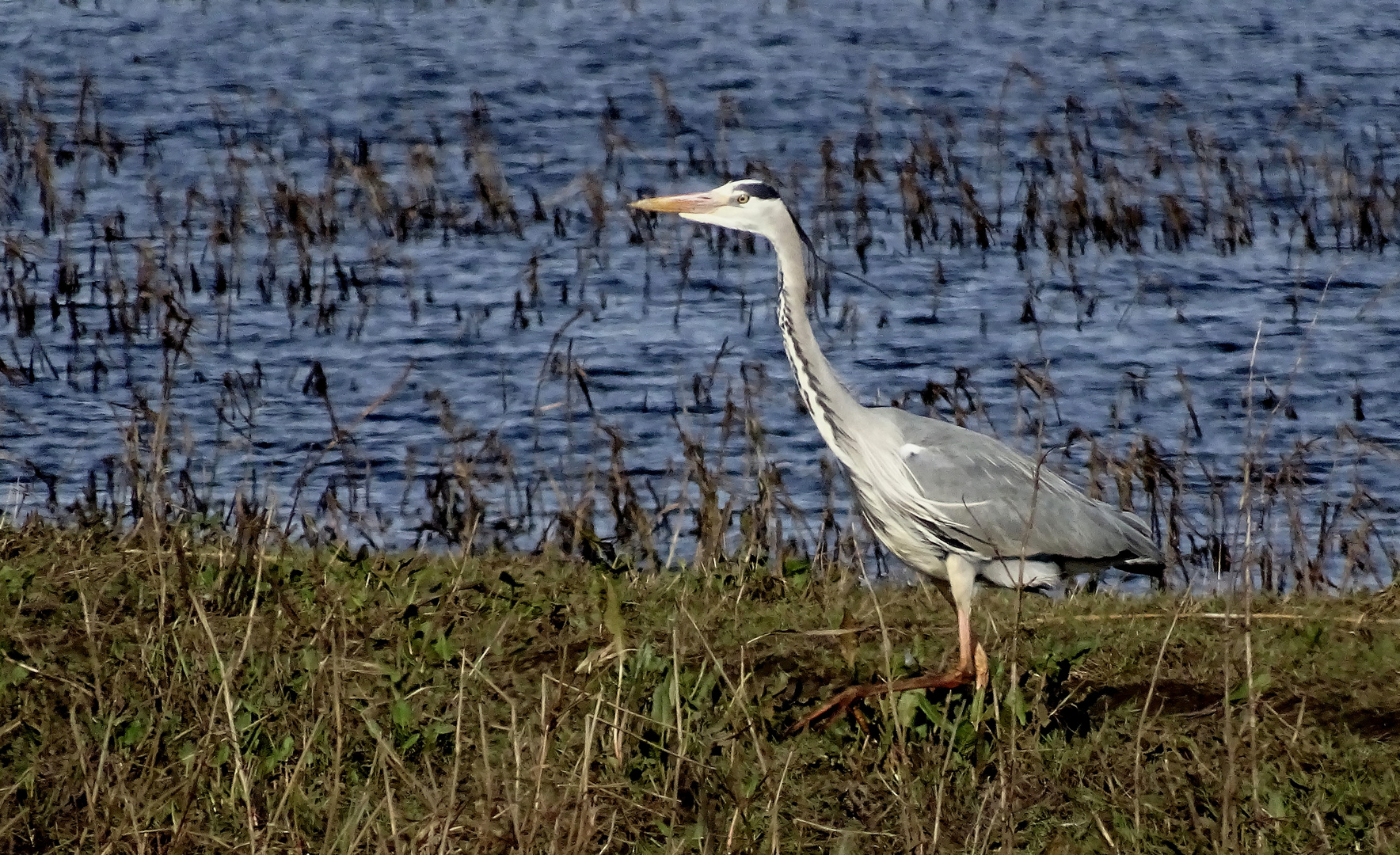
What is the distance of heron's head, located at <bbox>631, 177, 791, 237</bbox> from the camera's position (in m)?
6.28

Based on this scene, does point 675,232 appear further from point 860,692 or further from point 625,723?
point 625,723

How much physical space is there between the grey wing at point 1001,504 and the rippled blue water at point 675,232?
1.09 metres

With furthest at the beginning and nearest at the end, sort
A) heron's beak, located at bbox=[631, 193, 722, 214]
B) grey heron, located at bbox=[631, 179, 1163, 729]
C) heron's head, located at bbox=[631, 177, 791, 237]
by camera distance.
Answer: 1. heron's beak, located at bbox=[631, 193, 722, 214]
2. heron's head, located at bbox=[631, 177, 791, 237]
3. grey heron, located at bbox=[631, 179, 1163, 729]

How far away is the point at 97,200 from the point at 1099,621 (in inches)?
376

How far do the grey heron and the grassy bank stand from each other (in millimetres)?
212

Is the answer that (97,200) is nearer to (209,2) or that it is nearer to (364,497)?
(364,497)

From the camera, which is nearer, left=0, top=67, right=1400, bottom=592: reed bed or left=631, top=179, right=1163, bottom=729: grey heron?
left=631, top=179, right=1163, bottom=729: grey heron

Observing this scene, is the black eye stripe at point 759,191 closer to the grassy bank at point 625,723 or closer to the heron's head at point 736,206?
the heron's head at point 736,206

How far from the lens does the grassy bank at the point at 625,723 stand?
4203 mm

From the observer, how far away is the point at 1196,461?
9.39 meters

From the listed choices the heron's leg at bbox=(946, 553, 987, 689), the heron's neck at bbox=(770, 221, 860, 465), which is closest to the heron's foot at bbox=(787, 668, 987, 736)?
the heron's leg at bbox=(946, 553, 987, 689)

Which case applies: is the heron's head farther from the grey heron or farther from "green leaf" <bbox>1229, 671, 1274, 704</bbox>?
"green leaf" <bbox>1229, 671, 1274, 704</bbox>

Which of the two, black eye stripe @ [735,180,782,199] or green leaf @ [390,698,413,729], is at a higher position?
black eye stripe @ [735,180,782,199]

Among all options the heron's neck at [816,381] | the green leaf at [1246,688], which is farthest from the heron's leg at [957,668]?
the green leaf at [1246,688]
